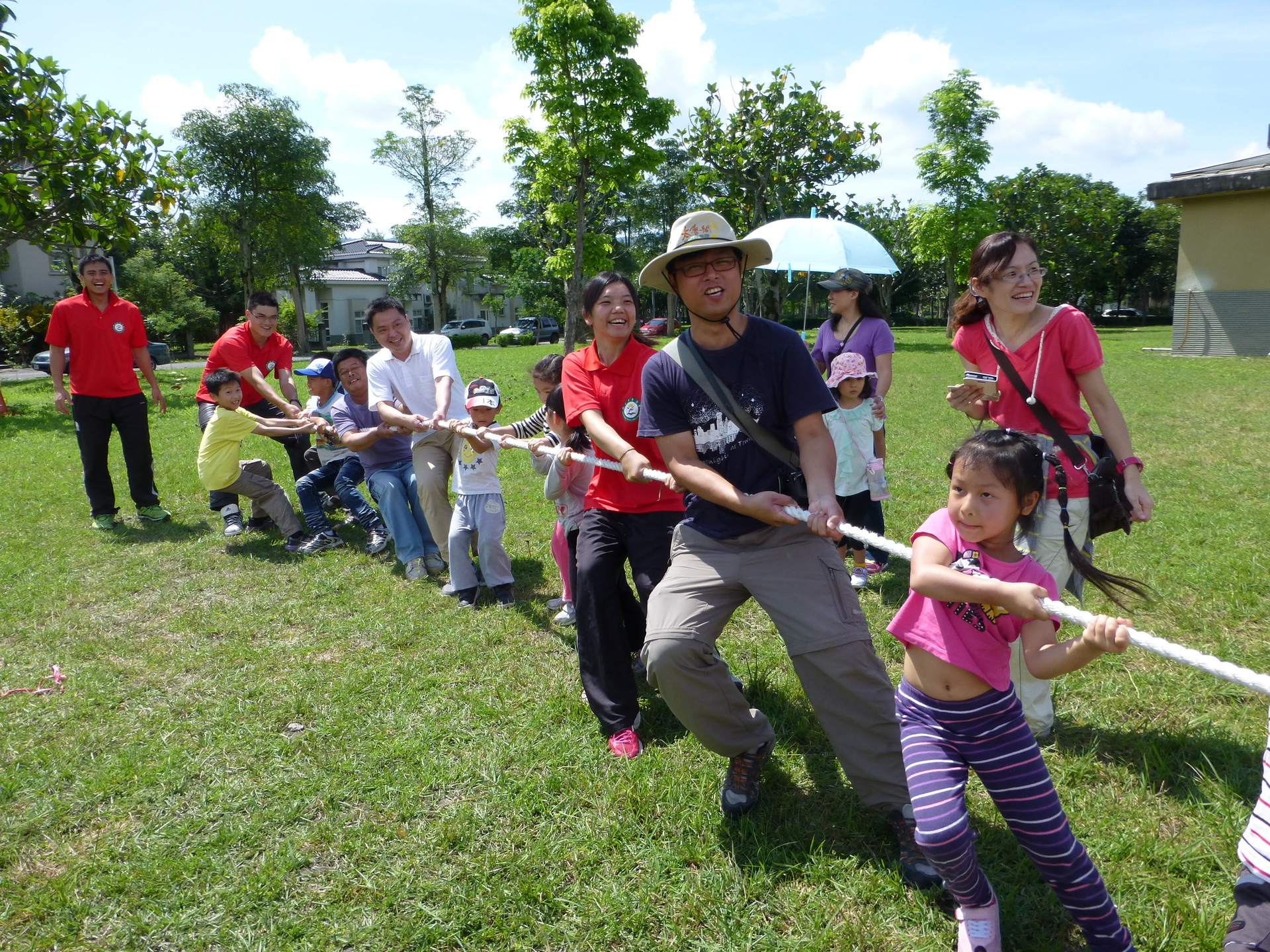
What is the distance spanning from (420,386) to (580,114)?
2183 cm

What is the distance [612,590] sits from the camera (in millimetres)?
4078

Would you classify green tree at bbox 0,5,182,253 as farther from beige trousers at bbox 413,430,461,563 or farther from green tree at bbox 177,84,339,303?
green tree at bbox 177,84,339,303

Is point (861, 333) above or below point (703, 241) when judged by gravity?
below

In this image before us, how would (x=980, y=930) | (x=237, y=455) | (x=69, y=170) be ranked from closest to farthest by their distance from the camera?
(x=980, y=930) → (x=237, y=455) → (x=69, y=170)

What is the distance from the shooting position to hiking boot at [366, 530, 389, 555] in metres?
7.21

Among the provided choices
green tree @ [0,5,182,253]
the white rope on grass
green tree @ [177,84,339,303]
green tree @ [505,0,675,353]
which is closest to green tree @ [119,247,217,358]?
green tree @ [177,84,339,303]

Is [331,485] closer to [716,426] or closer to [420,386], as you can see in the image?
[420,386]

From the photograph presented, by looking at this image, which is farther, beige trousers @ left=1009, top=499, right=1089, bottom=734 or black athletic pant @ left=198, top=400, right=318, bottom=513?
black athletic pant @ left=198, top=400, right=318, bottom=513

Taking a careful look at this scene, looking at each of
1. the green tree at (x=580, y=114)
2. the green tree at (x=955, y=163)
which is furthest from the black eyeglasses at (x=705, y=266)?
the green tree at (x=955, y=163)

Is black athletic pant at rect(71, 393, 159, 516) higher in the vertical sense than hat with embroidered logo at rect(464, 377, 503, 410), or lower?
lower

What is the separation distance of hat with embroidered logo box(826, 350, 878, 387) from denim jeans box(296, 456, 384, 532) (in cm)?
419

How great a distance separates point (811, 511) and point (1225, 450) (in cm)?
984

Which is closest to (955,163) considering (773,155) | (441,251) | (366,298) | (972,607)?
(773,155)

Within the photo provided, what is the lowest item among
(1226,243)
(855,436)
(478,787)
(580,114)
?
(478,787)
